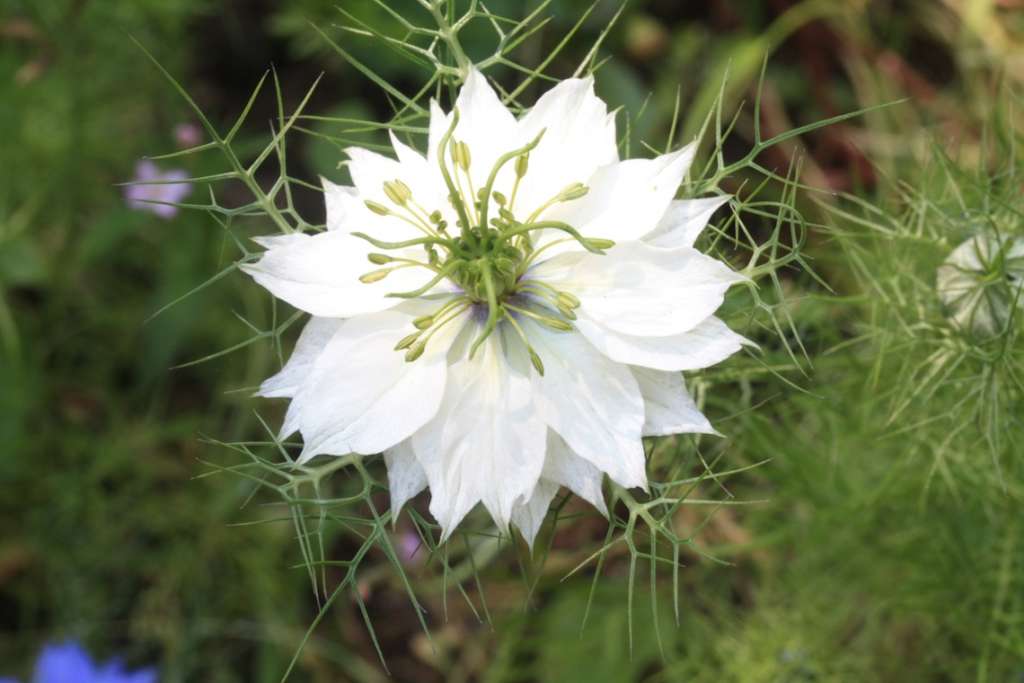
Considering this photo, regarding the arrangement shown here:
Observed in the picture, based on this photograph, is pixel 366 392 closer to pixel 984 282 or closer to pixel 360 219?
pixel 360 219

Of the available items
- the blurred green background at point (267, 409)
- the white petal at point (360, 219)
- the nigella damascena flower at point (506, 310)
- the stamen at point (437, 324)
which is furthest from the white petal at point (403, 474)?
the blurred green background at point (267, 409)

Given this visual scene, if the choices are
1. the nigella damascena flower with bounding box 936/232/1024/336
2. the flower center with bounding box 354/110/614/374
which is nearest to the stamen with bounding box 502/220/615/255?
the flower center with bounding box 354/110/614/374

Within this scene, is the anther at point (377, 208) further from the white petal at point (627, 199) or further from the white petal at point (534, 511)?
the white petal at point (534, 511)

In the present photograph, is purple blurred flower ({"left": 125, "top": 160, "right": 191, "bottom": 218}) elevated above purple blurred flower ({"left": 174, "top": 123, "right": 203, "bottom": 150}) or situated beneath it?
situated beneath

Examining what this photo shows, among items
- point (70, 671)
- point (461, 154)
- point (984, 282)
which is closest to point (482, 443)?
point (461, 154)

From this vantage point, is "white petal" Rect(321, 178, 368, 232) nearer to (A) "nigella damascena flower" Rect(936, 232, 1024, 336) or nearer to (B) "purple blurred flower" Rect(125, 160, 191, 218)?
(A) "nigella damascena flower" Rect(936, 232, 1024, 336)

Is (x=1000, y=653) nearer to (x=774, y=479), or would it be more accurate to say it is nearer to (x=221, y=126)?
(x=774, y=479)
